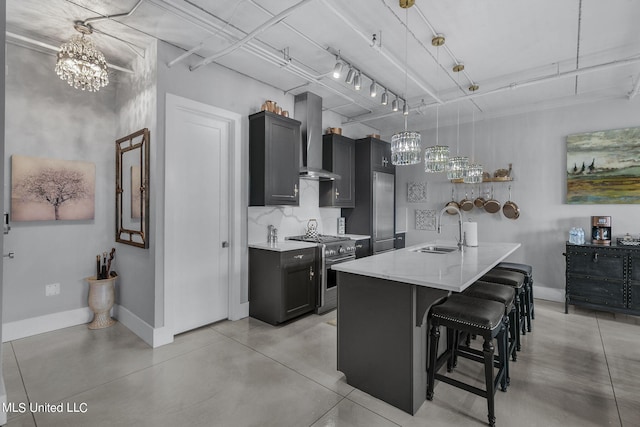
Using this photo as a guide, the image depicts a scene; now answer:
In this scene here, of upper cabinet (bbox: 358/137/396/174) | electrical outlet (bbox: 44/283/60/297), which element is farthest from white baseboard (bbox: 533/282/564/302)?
electrical outlet (bbox: 44/283/60/297)

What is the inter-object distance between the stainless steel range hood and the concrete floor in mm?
2074

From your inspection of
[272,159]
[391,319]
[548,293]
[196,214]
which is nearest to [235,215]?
[196,214]

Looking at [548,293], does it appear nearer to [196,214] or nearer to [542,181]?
[542,181]

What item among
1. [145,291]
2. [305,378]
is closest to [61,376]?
[145,291]

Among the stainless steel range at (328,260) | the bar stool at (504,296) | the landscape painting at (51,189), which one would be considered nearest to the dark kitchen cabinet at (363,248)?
the stainless steel range at (328,260)

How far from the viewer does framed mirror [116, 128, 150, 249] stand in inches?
121

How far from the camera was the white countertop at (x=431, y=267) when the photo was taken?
1.85 m

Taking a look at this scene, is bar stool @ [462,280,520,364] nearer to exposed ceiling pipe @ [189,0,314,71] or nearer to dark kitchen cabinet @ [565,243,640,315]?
dark kitchen cabinet @ [565,243,640,315]

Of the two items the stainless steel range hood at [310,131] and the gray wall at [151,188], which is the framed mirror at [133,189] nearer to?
the gray wall at [151,188]

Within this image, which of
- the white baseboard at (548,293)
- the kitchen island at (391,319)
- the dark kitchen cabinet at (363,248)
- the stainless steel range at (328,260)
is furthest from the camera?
the dark kitchen cabinet at (363,248)

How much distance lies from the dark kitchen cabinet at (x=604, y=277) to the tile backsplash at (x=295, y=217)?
327 centimetres

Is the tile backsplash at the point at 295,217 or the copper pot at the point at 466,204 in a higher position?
the copper pot at the point at 466,204

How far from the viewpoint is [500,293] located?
8.05 feet

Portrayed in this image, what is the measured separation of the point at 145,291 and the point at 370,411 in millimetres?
2433
